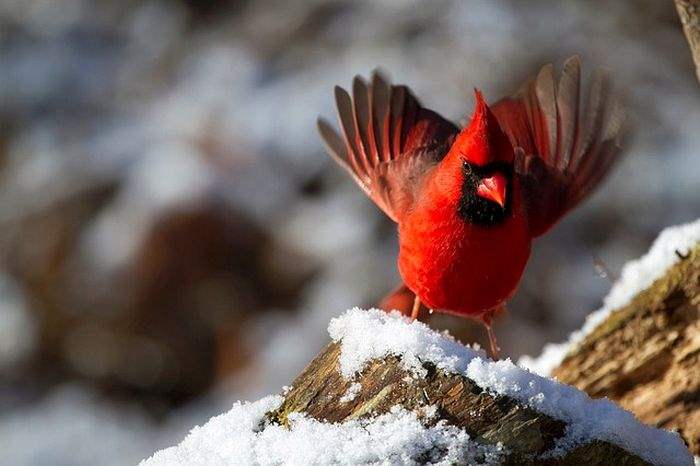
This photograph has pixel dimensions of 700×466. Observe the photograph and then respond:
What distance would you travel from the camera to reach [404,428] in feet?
4.38

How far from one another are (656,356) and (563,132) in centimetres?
54

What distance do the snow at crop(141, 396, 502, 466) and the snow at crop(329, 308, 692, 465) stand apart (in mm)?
75

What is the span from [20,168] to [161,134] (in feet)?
2.05

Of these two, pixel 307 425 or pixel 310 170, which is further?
pixel 310 170

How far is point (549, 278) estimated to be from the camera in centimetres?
396

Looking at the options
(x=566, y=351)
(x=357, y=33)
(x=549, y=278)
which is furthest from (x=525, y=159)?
(x=357, y=33)

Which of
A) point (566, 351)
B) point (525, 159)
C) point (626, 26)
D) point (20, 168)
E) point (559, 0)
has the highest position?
point (20, 168)

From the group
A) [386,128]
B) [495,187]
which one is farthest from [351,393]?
[386,128]

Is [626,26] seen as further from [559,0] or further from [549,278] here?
[549,278]

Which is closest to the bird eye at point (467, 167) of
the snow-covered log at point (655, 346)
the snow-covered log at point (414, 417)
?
the snow-covered log at point (414, 417)

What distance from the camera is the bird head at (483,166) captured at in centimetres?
186

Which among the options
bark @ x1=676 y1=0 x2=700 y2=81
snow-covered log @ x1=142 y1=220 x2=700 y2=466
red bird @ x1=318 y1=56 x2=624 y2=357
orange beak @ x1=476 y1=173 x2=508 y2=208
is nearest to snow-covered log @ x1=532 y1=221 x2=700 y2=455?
red bird @ x1=318 y1=56 x2=624 y2=357

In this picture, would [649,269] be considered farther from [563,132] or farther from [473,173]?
[473,173]

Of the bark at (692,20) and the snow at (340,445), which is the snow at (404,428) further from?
the bark at (692,20)
